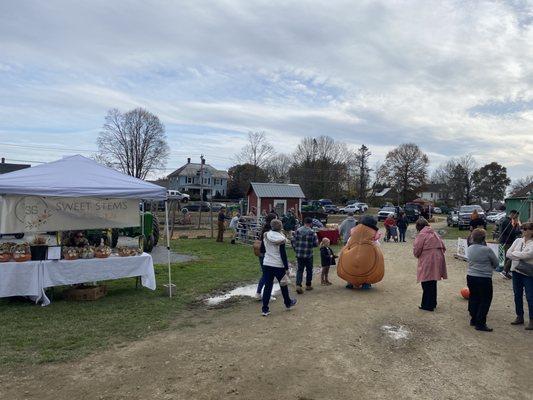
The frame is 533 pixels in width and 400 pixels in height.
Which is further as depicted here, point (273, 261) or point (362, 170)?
point (362, 170)

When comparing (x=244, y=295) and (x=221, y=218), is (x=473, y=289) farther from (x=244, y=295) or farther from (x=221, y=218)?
(x=221, y=218)

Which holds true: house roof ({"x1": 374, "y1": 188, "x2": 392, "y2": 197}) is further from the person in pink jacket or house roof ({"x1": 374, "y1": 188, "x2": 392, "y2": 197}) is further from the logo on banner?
the logo on banner

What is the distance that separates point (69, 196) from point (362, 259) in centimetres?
586

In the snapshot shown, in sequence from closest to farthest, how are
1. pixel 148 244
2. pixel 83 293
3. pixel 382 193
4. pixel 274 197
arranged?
pixel 83 293, pixel 148 244, pixel 274 197, pixel 382 193

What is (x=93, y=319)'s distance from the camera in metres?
7.07

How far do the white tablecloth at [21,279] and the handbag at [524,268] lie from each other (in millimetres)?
8070

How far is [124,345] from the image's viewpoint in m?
5.85

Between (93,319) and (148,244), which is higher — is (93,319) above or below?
below

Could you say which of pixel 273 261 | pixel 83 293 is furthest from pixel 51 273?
pixel 273 261

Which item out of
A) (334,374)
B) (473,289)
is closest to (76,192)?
(334,374)

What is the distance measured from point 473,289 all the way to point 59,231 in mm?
7965

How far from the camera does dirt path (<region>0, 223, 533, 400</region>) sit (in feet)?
14.8

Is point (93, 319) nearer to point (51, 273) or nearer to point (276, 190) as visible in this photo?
point (51, 273)

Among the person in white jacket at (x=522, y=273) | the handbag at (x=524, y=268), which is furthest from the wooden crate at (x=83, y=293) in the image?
the handbag at (x=524, y=268)
